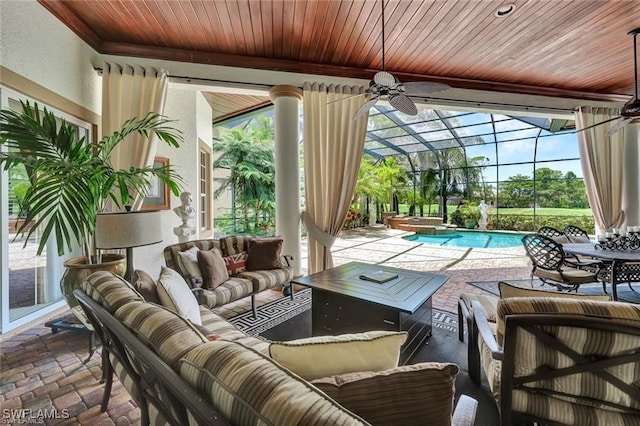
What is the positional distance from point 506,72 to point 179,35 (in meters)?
4.76

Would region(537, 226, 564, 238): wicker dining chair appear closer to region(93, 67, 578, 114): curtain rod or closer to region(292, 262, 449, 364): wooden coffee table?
region(93, 67, 578, 114): curtain rod

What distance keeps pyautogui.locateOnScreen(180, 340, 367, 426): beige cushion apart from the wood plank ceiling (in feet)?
10.3

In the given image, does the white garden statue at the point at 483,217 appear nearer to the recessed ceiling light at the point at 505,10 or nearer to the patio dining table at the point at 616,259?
the patio dining table at the point at 616,259

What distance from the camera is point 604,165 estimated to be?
197 inches

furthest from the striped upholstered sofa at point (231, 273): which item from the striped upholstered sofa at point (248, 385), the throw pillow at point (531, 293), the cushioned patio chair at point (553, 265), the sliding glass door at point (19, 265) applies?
the cushioned patio chair at point (553, 265)

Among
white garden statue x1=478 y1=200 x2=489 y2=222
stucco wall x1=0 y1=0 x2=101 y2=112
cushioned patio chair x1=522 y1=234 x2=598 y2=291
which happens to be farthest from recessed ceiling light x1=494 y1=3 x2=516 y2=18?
white garden statue x1=478 y1=200 x2=489 y2=222

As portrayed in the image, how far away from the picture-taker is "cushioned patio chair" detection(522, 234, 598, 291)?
329 cm

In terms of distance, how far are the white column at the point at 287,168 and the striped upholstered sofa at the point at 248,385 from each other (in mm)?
2795

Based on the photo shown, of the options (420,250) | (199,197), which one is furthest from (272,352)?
(420,250)

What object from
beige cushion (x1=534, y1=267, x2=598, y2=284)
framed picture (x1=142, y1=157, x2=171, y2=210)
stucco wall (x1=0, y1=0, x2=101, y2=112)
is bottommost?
beige cushion (x1=534, y1=267, x2=598, y2=284)

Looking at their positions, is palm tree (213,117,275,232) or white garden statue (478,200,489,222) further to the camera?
white garden statue (478,200,489,222)

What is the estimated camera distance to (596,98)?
5.13 m

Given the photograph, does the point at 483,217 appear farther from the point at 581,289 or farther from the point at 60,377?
the point at 60,377

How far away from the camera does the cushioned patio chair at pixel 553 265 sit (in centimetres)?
329
